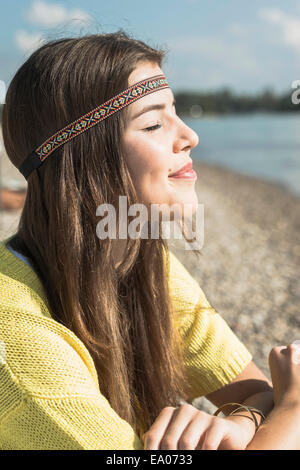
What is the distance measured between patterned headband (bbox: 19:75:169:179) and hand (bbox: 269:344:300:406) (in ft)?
3.87

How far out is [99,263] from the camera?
79.0 inches

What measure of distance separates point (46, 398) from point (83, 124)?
99 cm

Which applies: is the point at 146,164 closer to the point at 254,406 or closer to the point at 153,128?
the point at 153,128

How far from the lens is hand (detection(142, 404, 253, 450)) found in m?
1.49

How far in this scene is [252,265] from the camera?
8.61m

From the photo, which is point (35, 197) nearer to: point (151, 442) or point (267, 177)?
point (151, 442)

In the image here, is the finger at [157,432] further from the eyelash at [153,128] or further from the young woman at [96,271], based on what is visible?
the eyelash at [153,128]

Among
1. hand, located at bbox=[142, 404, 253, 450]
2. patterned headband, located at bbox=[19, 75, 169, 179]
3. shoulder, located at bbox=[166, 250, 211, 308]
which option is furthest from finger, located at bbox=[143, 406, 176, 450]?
patterned headband, located at bbox=[19, 75, 169, 179]

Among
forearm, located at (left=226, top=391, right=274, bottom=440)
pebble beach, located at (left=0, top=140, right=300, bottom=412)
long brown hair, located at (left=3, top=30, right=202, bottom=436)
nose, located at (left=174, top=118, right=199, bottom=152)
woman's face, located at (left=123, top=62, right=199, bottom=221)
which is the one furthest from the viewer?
pebble beach, located at (left=0, top=140, right=300, bottom=412)

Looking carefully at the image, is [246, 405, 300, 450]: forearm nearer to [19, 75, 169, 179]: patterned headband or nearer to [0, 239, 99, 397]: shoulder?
[0, 239, 99, 397]: shoulder

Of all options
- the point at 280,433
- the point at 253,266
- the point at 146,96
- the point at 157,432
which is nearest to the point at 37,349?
the point at 157,432

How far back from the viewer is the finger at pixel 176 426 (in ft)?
4.88

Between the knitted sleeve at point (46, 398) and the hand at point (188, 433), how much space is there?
76 millimetres
